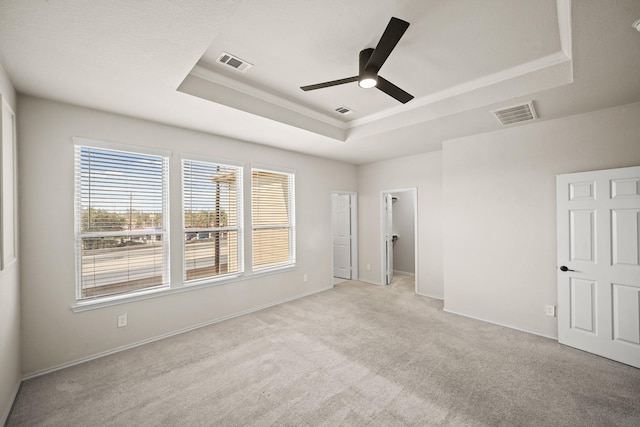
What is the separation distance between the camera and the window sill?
2879 millimetres

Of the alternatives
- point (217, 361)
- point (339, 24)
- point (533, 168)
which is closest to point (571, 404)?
point (533, 168)

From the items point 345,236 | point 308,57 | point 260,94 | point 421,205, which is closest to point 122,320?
point 260,94

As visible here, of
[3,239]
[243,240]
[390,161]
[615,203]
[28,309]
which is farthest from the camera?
[390,161]

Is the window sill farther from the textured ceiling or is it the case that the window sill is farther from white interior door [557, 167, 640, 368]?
white interior door [557, 167, 640, 368]

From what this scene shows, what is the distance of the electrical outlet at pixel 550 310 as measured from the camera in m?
3.31

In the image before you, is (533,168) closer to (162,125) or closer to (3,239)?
(162,125)

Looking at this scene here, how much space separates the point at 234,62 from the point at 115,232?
2.26 meters

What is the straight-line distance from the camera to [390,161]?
566cm

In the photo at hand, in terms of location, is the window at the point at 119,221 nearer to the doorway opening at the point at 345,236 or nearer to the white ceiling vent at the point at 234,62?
the white ceiling vent at the point at 234,62

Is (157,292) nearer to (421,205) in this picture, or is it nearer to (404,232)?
(421,205)

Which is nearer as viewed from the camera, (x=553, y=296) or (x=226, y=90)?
(x=226, y=90)

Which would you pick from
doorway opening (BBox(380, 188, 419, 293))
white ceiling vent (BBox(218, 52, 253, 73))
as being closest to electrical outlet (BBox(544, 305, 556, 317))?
doorway opening (BBox(380, 188, 419, 293))

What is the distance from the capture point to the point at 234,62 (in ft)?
8.45

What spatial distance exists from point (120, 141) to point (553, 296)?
5.43 metres
